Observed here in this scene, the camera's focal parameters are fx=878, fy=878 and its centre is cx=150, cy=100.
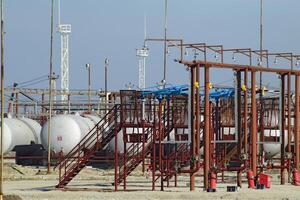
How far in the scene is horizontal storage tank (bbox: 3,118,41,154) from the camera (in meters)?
56.6

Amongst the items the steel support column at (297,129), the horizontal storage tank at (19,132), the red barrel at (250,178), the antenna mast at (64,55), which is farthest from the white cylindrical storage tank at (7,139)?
the antenna mast at (64,55)

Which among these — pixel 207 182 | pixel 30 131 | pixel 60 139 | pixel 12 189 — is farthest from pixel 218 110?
pixel 30 131

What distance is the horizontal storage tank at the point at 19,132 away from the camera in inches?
Result: 2228

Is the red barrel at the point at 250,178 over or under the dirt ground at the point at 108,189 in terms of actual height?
over

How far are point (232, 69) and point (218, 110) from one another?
3595 millimetres

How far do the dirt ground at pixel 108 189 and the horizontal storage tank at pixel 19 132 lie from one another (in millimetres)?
6177

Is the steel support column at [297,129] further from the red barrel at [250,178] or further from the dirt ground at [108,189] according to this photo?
the red barrel at [250,178]

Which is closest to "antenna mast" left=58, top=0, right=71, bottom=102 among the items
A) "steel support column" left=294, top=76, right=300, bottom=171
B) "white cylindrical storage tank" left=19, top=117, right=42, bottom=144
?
"white cylindrical storage tank" left=19, top=117, right=42, bottom=144

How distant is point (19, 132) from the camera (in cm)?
5972

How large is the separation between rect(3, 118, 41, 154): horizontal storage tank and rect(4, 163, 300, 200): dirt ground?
6177mm

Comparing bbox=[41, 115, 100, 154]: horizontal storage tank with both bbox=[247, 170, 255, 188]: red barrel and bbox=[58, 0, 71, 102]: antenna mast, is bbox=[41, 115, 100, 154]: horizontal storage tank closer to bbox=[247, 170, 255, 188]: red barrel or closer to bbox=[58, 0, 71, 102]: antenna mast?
bbox=[247, 170, 255, 188]: red barrel

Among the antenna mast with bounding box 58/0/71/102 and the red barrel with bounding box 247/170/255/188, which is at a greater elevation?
the antenna mast with bounding box 58/0/71/102

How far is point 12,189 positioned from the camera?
125ft

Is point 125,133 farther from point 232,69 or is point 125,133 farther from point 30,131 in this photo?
point 30,131
